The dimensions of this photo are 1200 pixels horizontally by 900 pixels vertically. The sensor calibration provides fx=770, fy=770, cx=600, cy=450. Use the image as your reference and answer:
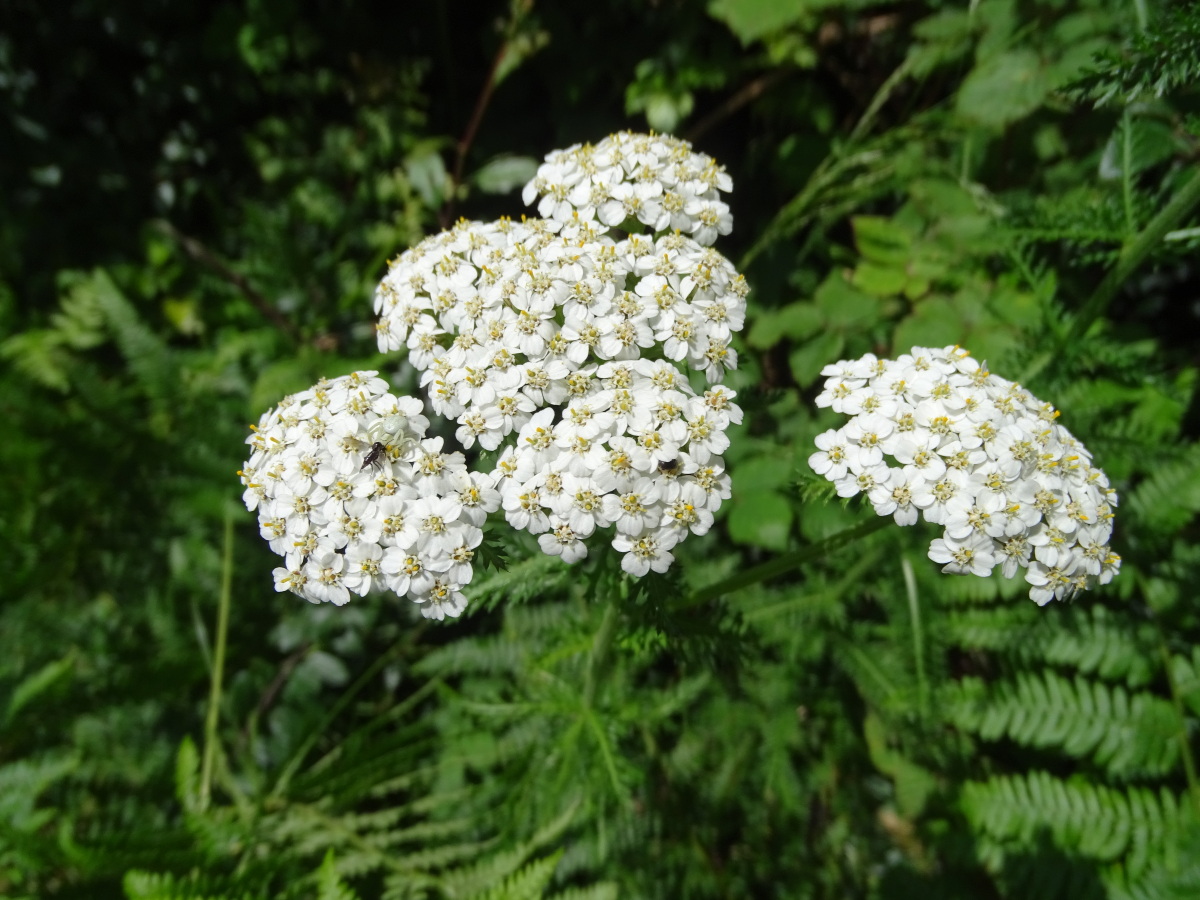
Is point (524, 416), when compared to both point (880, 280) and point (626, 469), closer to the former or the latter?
point (626, 469)

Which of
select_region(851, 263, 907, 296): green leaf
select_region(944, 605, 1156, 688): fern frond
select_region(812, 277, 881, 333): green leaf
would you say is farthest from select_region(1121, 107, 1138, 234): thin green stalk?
select_region(944, 605, 1156, 688): fern frond

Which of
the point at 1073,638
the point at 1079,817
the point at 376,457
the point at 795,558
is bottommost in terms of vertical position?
the point at 1079,817

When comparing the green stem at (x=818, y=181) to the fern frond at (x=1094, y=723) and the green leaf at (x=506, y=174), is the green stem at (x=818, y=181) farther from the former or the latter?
the fern frond at (x=1094, y=723)

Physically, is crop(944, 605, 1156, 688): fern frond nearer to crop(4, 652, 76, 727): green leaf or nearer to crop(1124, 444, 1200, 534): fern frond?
crop(1124, 444, 1200, 534): fern frond

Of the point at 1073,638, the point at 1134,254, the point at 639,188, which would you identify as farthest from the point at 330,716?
the point at 1134,254

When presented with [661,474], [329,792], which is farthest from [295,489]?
[329,792]

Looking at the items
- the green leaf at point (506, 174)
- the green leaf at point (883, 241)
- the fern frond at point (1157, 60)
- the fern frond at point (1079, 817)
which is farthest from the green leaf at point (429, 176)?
the fern frond at point (1079, 817)
